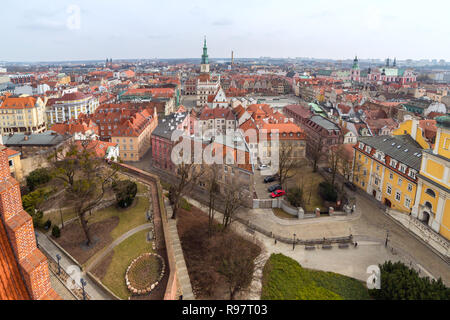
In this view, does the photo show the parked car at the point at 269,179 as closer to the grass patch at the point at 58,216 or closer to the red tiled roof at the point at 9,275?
the grass patch at the point at 58,216

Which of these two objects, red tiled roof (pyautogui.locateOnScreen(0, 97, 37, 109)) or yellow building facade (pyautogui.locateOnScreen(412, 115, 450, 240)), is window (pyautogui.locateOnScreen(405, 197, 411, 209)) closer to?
yellow building facade (pyautogui.locateOnScreen(412, 115, 450, 240))

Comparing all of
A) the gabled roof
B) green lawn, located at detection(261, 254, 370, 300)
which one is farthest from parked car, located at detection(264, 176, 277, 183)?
green lawn, located at detection(261, 254, 370, 300)

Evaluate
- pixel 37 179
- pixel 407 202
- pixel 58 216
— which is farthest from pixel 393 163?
pixel 37 179
